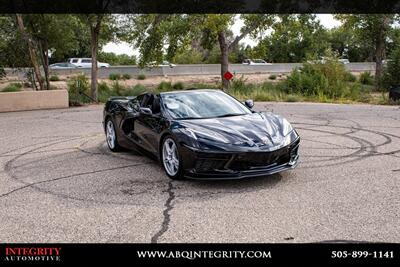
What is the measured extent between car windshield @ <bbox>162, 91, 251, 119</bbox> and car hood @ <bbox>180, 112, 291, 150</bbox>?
299 mm

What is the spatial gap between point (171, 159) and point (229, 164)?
3.31 ft

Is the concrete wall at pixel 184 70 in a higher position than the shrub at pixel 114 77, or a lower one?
higher

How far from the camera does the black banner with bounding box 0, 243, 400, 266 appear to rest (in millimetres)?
3703

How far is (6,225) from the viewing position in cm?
494

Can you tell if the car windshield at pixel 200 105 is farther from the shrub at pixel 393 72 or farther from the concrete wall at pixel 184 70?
the concrete wall at pixel 184 70

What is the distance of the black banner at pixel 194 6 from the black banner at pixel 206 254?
1947 centimetres

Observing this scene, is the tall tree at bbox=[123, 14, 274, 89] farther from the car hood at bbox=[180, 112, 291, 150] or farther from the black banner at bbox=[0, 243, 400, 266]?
the black banner at bbox=[0, 243, 400, 266]

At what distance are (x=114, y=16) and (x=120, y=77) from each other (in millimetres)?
11037

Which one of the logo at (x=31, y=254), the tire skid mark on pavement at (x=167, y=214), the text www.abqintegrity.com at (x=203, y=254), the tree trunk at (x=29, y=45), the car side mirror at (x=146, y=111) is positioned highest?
the tree trunk at (x=29, y=45)

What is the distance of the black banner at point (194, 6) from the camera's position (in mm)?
22000

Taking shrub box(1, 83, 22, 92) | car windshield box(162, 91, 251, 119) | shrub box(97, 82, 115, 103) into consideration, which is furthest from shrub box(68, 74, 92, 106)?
car windshield box(162, 91, 251, 119)

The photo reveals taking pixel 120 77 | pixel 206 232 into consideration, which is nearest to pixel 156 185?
pixel 206 232

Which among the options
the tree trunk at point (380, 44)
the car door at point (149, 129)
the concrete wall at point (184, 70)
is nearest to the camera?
the car door at point (149, 129)

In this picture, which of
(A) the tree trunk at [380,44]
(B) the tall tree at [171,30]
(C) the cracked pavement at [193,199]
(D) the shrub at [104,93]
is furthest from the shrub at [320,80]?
(C) the cracked pavement at [193,199]
